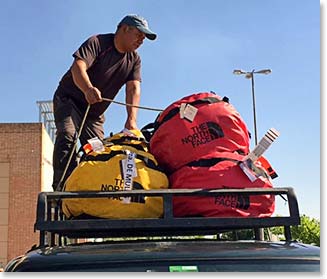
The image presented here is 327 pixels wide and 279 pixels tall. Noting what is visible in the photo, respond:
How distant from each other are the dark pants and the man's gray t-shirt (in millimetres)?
65

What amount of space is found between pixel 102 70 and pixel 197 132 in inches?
57.1

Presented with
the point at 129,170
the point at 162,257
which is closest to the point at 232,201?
the point at 129,170

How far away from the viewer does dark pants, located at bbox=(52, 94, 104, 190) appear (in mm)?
4059

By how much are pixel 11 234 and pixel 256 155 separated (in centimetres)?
1886

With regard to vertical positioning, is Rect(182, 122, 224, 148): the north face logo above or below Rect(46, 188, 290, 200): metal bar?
above

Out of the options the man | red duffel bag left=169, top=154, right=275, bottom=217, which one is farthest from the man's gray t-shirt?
red duffel bag left=169, top=154, right=275, bottom=217

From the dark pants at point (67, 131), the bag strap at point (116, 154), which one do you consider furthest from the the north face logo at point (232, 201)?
the dark pants at point (67, 131)

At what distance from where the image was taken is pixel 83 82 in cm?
394

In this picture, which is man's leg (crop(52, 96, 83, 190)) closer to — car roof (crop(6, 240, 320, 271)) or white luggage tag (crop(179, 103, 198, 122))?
white luggage tag (crop(179, 103, 198, 122))

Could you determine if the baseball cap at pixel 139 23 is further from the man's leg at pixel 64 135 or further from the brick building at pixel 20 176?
the brick building at pixel 20 176

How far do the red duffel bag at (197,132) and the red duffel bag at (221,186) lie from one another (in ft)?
0.27

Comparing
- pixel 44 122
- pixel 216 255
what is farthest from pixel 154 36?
pixel 44 122

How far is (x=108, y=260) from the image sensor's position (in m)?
1.90

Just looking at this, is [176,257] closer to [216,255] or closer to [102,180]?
[216,255]
